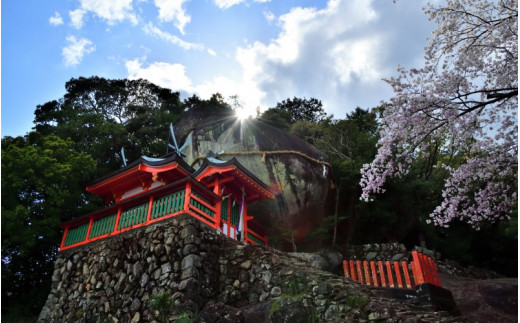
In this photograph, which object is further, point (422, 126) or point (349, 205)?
Answer: point (349, 205)

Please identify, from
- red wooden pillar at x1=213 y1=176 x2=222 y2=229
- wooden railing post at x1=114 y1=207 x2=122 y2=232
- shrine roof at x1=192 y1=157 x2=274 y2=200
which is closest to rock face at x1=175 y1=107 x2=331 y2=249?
shrine roof at x1=192 y1=157 x2=274 y2=200

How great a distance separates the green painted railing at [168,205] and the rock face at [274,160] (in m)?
8.04

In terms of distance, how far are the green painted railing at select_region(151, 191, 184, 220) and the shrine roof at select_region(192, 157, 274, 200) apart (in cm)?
212

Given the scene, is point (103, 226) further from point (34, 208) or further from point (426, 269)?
point (426, 269)

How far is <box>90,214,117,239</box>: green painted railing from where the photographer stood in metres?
13.8

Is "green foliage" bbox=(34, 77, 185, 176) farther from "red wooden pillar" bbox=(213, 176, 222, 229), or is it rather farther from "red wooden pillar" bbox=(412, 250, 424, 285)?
"red wooden pillar" bbox=(412, 250, 424, 285)

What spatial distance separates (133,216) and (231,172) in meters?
4.09

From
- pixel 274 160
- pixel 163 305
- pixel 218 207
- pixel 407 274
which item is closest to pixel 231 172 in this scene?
pixel 218 207

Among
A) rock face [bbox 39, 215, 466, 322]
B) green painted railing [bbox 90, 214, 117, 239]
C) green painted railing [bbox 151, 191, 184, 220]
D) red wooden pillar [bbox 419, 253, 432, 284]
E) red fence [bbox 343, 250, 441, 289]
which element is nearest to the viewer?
rock face [bbox 39, 215, 466, 322]

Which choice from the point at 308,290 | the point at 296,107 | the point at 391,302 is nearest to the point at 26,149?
the point at 308,290

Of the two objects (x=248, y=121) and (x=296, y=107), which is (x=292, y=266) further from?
(x=296, y=107)

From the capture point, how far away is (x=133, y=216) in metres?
13.4

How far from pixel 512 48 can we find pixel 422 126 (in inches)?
108

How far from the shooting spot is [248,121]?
26.2 meters
